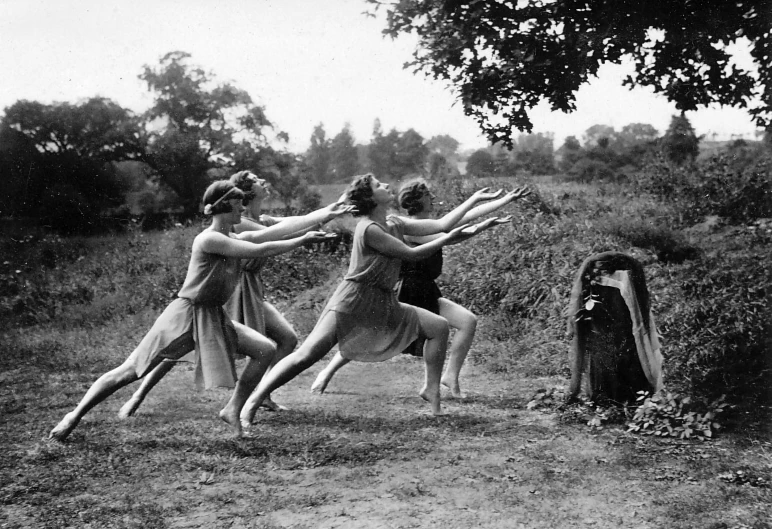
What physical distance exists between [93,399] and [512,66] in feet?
15.6

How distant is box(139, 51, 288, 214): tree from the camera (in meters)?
12.2

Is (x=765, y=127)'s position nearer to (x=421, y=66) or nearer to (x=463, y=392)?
(x=421, y=66)

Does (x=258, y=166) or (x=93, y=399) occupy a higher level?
(x=258, y=166)

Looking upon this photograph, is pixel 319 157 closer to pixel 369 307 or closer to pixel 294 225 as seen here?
pixel 294 225

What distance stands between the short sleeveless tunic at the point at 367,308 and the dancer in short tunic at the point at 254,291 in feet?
1.57

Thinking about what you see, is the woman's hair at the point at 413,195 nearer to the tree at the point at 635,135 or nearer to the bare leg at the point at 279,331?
the bare leg at the point at 279,331

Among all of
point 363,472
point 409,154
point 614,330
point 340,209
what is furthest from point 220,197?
point 409,154

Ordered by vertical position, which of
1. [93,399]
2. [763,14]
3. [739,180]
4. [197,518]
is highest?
[763,14]

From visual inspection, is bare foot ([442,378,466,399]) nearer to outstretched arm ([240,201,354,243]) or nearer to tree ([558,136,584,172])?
outstretched arm ([240,201,354,243])

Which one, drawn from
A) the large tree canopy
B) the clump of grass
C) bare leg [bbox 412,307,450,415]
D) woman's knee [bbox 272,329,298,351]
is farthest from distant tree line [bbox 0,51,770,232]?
bare leg [bbox 412,307,450,415]

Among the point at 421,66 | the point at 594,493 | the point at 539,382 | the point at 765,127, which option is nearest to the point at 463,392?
the point at 539,382

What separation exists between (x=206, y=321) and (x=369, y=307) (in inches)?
48.9

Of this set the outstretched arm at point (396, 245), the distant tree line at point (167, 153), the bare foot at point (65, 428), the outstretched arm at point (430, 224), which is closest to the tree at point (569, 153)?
the distant tree line at point (167, 153)

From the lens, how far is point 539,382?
7.16 m
